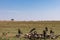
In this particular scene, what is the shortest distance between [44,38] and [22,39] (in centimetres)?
340

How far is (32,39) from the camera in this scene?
1568 centimetres

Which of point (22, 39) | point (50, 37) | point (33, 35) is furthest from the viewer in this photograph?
point (22, 39)

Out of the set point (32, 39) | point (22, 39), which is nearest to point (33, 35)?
point (32, 39)

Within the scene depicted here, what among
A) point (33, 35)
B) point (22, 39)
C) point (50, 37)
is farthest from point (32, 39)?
point (22, 39)

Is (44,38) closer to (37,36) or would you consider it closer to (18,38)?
(37,36)

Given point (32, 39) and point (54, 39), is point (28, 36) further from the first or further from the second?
point (54, 39)

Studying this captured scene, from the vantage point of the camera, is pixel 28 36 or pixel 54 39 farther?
pixel 54 39

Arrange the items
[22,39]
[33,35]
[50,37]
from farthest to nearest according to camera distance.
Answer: [22,39] < [50,37] < [33,35]

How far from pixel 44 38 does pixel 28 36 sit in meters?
1.16

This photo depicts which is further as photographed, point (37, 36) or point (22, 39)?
point (22, 39)

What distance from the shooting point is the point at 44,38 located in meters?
15.9

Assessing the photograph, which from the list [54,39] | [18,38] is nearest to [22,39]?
[18,38]

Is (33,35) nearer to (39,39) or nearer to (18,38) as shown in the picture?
(39,39)

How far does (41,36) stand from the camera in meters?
15.9
